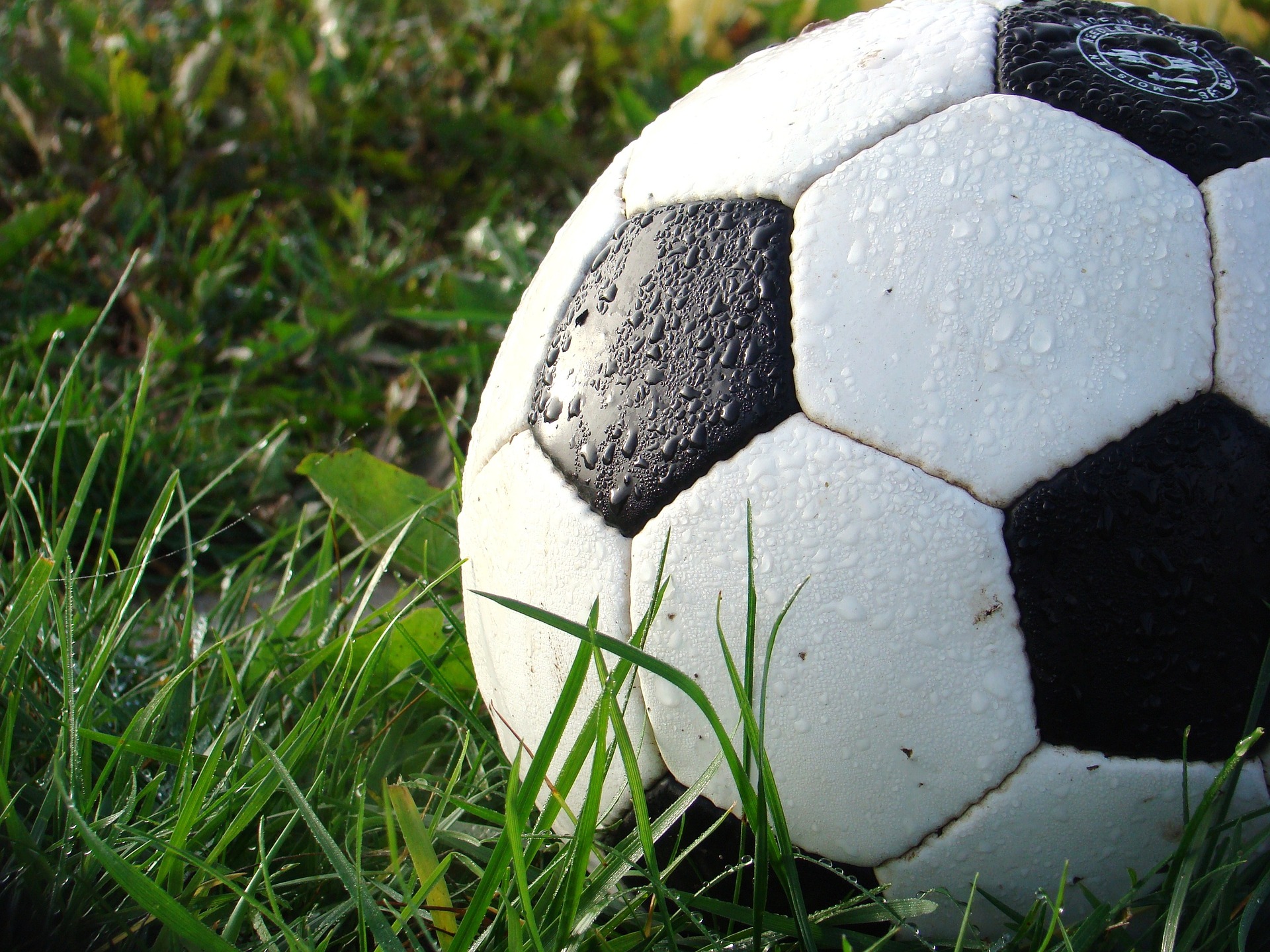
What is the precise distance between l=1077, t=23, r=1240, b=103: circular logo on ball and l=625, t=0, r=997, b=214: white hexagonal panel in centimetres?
14

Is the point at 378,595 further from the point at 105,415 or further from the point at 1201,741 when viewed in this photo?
the point at 1201,741

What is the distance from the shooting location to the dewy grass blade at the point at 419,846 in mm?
1146

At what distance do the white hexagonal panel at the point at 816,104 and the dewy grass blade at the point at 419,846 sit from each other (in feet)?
2.46

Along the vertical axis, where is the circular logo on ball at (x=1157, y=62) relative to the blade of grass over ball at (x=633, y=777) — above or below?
above

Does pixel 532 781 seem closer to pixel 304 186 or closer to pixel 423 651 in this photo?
pixel 423 651

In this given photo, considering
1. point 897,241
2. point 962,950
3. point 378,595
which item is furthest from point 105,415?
point 962,950

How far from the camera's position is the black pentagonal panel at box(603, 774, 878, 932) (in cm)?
127

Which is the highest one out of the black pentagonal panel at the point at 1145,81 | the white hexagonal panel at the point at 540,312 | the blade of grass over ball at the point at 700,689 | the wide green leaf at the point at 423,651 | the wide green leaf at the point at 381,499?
the black pentagonal panel at the point at 1145,81

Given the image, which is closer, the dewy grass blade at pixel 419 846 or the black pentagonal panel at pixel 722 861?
the dewy grass blade at pixel 419 846

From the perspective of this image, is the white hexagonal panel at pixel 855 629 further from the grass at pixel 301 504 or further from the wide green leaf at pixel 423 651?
the wide green leaf at pixel 423 651

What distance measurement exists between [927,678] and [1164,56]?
0.85 m

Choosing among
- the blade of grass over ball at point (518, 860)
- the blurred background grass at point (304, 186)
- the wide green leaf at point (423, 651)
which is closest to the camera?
the blade of grass over ball at point (518, 860)

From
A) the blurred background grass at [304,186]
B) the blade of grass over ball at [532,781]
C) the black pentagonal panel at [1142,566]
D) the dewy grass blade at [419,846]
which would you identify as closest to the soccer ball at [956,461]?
the black pentagonal panel at [1142,566]

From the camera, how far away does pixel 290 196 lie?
3.44 meters
